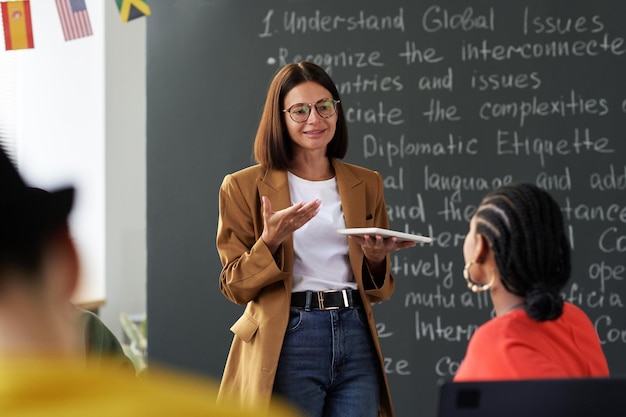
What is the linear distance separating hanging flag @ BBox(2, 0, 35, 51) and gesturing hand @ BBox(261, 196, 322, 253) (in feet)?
5.51

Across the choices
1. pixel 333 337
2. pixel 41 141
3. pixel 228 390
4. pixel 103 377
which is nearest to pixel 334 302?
pixel 333 337

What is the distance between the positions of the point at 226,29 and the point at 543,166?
1457 millimetres

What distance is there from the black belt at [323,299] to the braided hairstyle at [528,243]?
734 millimetres

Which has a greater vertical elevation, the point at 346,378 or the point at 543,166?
the point at 543,166

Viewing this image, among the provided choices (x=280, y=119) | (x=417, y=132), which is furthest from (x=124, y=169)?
(x=280, y=119)

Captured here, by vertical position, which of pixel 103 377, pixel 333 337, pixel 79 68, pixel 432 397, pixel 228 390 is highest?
pixel 79 68

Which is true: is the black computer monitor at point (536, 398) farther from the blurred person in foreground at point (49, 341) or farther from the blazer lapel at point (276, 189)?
the blazer lapel at point (276, 189)

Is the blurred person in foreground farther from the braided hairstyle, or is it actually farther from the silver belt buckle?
the silver belt buckle

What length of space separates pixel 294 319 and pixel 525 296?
Answer: 0.86 metres

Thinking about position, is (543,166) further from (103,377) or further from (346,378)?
(103,377)

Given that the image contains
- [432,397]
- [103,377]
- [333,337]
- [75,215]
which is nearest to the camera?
[103,377]

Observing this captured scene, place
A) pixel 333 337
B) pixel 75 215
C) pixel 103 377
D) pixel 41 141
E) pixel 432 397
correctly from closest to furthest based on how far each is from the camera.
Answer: pixel 103 377 < pixel 75 215 < pixel 333 337 < pixel 432 397 < pixel 41 141

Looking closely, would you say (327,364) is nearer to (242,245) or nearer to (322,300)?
(322,300)

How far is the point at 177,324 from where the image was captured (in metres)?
3.73
